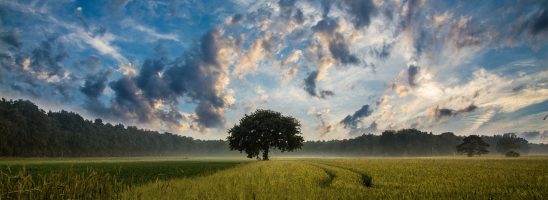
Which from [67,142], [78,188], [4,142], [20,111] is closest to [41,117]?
[20,111]

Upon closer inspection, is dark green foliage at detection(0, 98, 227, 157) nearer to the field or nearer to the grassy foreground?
the field

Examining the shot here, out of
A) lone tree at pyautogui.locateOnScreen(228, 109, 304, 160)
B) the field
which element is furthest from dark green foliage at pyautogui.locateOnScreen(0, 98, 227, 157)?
the field

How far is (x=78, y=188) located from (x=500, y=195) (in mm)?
11762

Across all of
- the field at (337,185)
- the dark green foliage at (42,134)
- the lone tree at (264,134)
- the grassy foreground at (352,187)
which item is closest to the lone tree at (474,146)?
the lone tree at (264,134)

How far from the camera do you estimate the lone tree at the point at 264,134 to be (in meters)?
78.2

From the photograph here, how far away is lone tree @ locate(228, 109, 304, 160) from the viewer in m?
78.2

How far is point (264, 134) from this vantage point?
78.6 meters

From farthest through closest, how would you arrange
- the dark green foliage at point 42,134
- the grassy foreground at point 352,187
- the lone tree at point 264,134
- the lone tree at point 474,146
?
the lone tree at point 474,146, the dark green foliage at point 42,134, the lone tree at point 264,134, the grassy foreground at point 352,187

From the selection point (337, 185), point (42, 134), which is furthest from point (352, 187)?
point (42, 134)

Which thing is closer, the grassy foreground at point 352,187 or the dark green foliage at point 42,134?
the grassy foreground at point 352,187

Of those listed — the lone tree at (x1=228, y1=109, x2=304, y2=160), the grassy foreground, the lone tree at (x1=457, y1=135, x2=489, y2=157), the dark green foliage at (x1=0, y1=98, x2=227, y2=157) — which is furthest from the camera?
the lone tree at (x1=457, y1=135, x2=489, y2=157)

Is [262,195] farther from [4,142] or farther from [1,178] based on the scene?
[4,142]

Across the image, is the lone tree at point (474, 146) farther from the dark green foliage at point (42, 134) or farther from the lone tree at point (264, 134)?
the dark green foliage at point (42, 134)

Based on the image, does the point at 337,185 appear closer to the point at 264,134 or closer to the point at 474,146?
the point at 264,134
